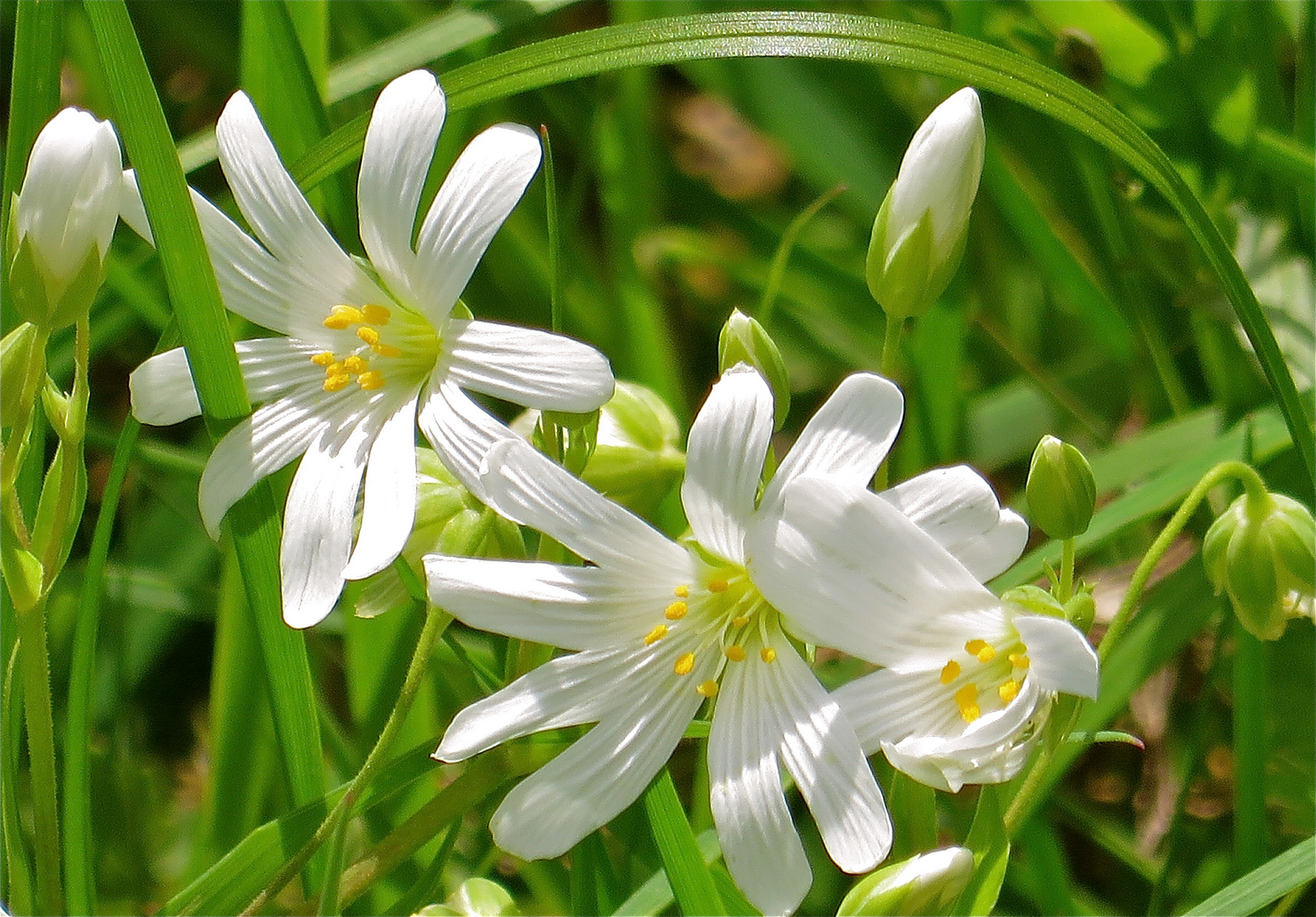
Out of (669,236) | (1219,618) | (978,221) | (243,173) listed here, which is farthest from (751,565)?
(978,221)

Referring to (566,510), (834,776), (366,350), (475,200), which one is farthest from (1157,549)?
(366,350)

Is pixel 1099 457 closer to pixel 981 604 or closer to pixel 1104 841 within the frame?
pixel 1104 841

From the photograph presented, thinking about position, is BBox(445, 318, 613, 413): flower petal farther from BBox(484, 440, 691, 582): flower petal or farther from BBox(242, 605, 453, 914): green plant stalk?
BBox(242, 605, 453, 914): green plant stalk

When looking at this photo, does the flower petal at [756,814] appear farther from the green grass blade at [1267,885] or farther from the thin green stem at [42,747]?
the thin green stem at [42,747]

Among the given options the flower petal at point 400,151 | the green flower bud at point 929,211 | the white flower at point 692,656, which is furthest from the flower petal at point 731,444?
the flower petal at point 400,151

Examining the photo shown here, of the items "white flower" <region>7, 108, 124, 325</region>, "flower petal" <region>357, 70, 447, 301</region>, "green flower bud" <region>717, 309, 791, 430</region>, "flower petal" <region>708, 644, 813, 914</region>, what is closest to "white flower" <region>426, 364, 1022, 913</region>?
"flower petal" <region>708, 644, 813, 914</region>
